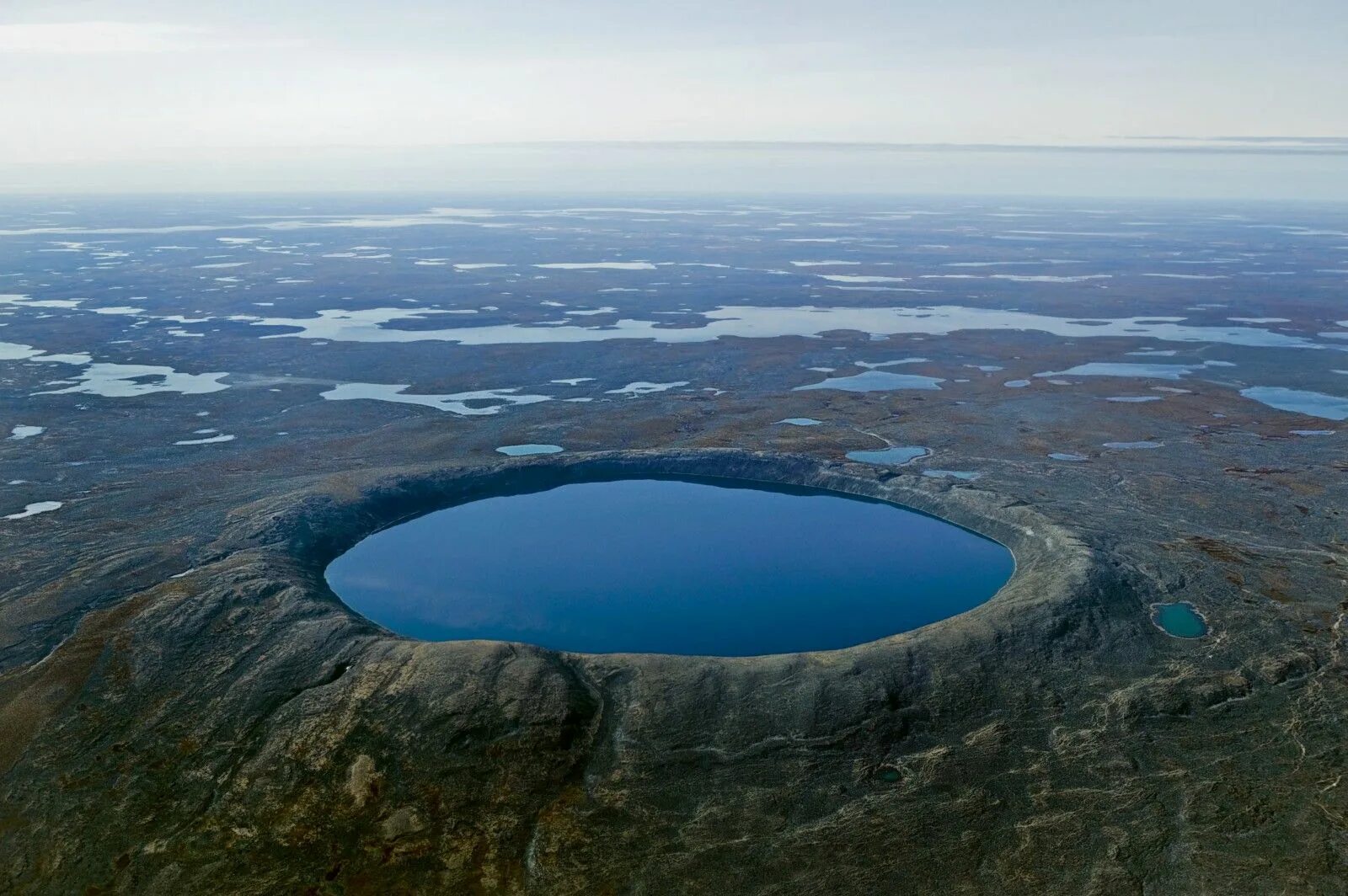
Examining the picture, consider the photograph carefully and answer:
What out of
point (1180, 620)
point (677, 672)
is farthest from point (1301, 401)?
point (677, 672)

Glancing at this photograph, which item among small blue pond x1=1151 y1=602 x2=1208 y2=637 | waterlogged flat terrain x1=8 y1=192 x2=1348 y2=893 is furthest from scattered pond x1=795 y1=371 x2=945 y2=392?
small blue pond x1=1151 y1=602 x2=1208 y2=637

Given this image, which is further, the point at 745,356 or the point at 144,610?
the point at 745,356

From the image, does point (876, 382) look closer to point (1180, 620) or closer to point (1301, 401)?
point (1301, 401)

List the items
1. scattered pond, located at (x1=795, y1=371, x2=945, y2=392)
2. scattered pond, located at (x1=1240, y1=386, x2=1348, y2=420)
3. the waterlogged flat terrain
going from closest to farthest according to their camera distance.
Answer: the waterlogged flat terrain → scattered pond, located at (x1=1240, y1=386, x2=1348, y2=420) → scattered pond, located at (x1=795, y1=371, x2=945, y2=392)

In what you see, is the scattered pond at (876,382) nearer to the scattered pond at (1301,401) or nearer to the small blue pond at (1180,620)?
the scattered pond at (1301,401)

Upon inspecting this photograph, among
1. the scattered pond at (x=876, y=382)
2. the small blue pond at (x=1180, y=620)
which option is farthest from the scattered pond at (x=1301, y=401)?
the small blue pond at (x=1180, y=620)

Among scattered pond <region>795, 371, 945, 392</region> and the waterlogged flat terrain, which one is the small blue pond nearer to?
the waterlogged flat terrain

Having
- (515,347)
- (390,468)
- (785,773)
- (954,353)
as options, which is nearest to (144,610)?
(390,468)

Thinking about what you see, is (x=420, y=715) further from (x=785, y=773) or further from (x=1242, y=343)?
(x=1242, y=343)
